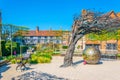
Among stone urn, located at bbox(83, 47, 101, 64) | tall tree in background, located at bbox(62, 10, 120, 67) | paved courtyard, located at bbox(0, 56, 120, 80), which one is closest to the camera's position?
paved courtyard, located at bbox(0, 56, 120, 80)

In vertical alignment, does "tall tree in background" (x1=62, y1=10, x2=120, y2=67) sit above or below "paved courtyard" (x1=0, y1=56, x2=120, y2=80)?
above

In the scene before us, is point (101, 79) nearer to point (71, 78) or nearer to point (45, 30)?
point (71, 78)

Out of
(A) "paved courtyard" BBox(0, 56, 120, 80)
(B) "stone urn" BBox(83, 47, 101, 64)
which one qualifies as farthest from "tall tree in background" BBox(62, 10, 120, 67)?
(A) "paved courtyard" BBox(0, 56, 120, 80)

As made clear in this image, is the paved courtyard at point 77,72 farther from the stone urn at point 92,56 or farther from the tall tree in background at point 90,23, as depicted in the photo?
the tall tree in background at point 90,23

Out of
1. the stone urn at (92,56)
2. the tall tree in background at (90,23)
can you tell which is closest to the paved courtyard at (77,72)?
the stone urn at (92,56)

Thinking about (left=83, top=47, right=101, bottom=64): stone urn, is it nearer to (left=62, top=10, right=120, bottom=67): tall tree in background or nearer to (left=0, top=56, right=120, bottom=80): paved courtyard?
(left=62, top=10, right=120, bottom=67): tall tree in background

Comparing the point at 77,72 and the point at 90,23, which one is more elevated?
the point at 90,23

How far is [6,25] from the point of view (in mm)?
59406

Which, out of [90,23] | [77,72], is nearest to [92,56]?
[90,23]

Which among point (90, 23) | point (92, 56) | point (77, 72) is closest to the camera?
point (77, 72)

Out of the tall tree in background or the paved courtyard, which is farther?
the tall tree in background

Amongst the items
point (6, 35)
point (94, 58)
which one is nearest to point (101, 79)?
point (94, 58)

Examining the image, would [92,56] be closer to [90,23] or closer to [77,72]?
[90,23]

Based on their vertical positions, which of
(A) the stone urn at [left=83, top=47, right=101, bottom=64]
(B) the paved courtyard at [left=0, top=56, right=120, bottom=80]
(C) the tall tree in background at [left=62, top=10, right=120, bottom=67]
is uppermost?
(C) the tall tree in background at [left=62, top=10, right=120, bottom=67]
